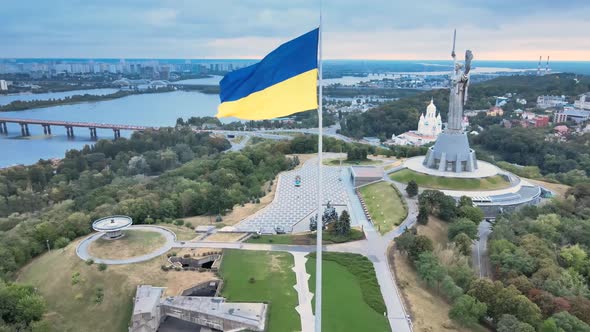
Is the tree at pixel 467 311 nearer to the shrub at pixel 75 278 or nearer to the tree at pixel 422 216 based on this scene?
the tree at pixel 422 216

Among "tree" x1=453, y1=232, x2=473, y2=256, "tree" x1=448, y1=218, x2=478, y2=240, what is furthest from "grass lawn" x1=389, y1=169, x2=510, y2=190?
"tree" x1=453, y1=232, x2=473, y2=256

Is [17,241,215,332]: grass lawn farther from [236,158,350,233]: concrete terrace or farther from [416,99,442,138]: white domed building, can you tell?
[416,99,442,138]: white domed building

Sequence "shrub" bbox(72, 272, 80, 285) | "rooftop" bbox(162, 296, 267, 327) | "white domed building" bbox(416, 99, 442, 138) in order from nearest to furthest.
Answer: "rooftop" bbox(162, 296, 267, 327) < "shrub" bbox(72, 272, 80, 285) < "white domed building" bbox(416, 99, 442, 138)

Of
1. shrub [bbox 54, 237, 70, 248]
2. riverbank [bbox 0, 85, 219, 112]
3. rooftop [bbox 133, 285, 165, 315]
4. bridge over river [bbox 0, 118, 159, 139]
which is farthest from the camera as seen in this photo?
riverbank [bbox 0, 85, 219, 112]

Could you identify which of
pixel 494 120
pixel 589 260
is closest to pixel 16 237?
pixel 589 260

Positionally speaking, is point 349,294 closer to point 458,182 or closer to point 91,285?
point 91,285

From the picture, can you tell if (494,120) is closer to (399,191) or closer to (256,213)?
(399,191)

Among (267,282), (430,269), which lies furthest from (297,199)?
(430,269)
